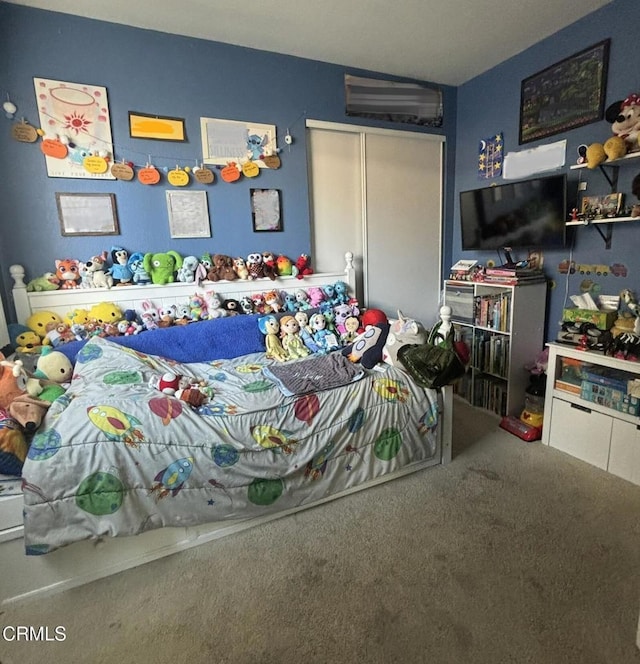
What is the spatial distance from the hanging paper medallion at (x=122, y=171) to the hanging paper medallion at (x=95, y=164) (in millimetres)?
44

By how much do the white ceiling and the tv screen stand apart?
92cm

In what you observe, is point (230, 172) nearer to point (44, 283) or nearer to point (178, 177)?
point (178, 177)

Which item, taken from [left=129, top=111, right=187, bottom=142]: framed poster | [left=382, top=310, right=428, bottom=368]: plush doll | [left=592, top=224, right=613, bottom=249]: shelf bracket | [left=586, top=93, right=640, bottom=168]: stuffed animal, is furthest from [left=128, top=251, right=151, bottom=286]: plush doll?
[left=592, top=224, right=613, bottom=249]: shelf bracket

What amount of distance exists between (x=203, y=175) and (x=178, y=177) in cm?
16

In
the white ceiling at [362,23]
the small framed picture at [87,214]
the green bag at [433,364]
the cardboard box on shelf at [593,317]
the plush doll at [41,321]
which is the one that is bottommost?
the green bag at [433,364]

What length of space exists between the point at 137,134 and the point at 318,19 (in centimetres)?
127

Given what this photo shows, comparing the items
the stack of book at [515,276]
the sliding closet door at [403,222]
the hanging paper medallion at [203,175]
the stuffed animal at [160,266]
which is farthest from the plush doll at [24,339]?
the stack of book at [515,276]

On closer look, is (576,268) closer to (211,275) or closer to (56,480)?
(211,275)

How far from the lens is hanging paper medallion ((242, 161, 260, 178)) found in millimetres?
2625

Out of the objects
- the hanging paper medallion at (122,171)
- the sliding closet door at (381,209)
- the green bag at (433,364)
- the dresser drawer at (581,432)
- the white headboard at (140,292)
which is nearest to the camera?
the green bag at (433,364)

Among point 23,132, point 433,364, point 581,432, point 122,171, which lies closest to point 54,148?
point 23,132

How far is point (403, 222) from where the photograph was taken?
3242 mm

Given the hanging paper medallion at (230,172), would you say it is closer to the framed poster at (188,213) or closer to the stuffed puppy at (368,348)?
the framed poster at (188,213)

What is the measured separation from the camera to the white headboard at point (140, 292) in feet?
7.20
